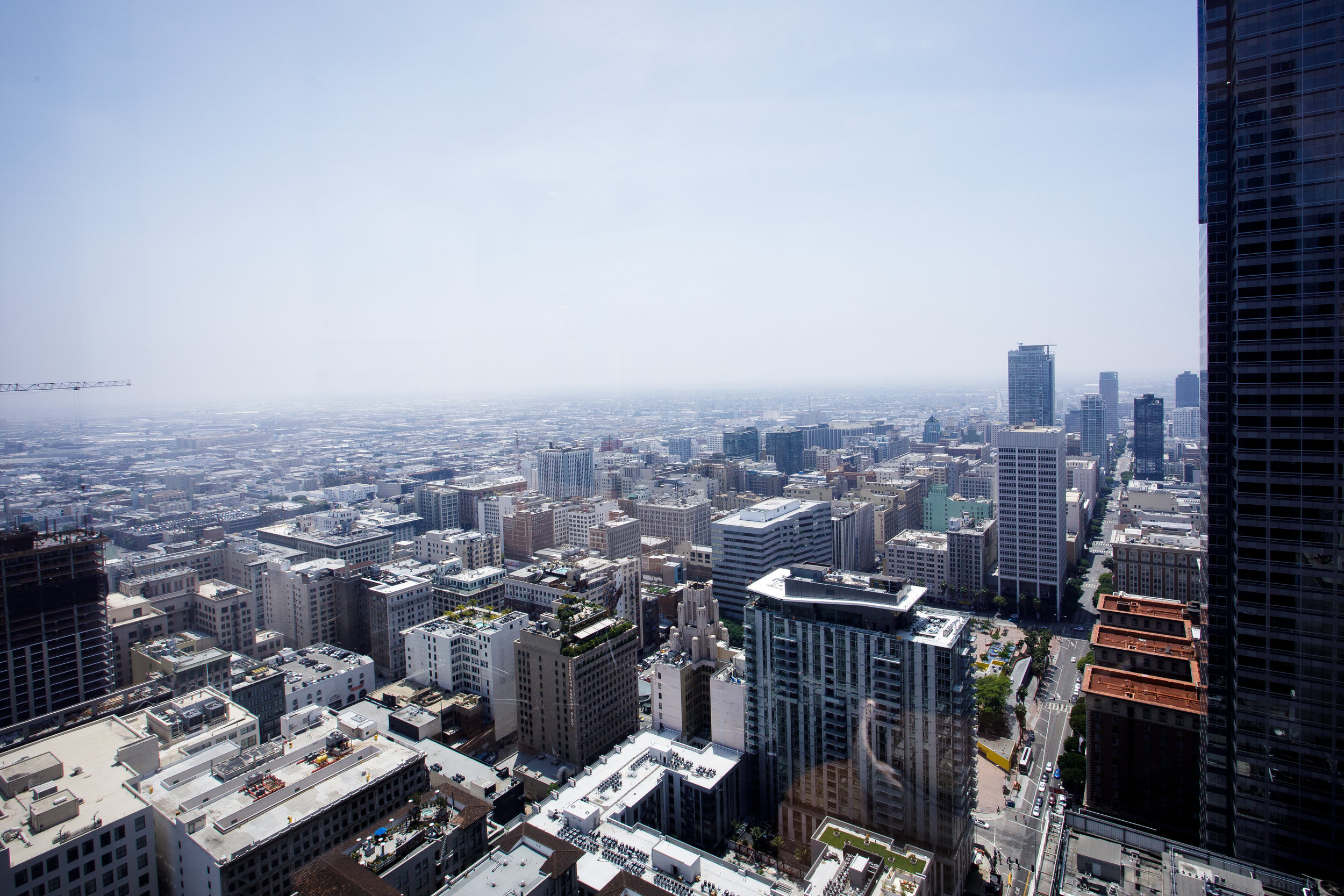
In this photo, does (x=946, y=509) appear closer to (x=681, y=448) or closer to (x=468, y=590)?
(x=468, y=590)

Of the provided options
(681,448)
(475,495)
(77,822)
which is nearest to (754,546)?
(77,822)

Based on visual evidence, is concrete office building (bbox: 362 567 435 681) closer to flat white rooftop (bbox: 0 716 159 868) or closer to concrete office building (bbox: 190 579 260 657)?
concrete office building (bbox: 190 579 260 657)

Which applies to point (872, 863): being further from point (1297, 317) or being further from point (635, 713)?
point (1297, 317)

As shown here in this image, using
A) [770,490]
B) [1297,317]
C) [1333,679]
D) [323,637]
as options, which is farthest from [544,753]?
[770,490]

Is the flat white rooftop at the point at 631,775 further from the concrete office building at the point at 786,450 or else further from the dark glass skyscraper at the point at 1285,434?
the concrete office building at the point at 786,450

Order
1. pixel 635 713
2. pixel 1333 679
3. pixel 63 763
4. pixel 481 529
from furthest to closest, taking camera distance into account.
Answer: pixel 481 529 < pixel 635 713 < pixel 63 763 < pixel 1333 679

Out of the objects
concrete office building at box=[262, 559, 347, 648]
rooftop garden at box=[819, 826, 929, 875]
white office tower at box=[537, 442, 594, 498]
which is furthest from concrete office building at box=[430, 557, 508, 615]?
white office tower at box=[537, 442, 594, 498]

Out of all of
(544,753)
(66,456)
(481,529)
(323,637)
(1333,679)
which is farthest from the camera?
(481,529)
